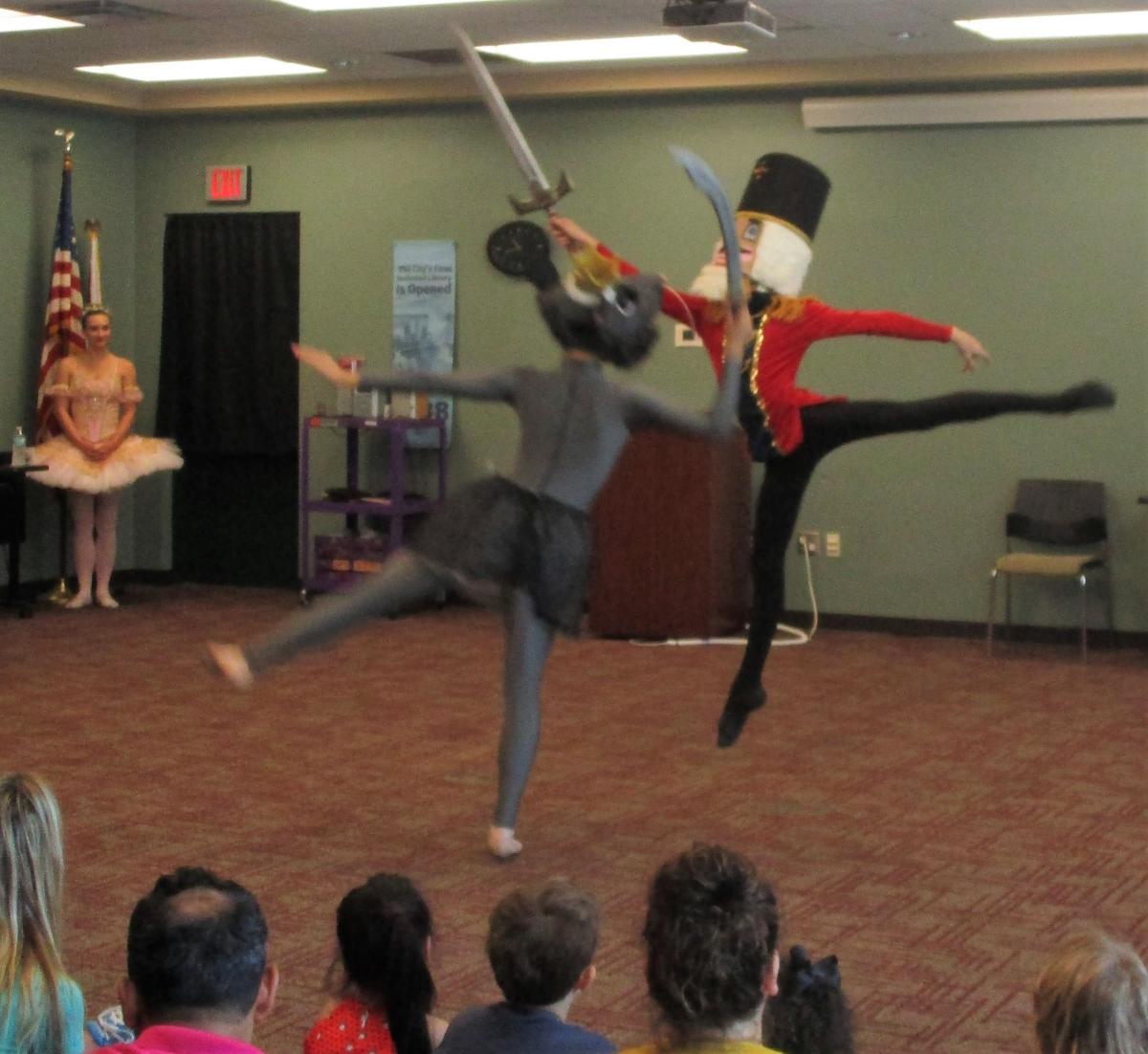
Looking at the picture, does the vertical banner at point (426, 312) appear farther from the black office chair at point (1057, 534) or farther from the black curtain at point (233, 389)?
the black office chair at point (1057, 534)

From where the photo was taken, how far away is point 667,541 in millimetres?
9648

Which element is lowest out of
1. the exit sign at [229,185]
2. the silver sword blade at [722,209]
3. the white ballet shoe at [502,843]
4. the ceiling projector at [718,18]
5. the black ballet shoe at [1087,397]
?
the white ballet shoe at [502,843]

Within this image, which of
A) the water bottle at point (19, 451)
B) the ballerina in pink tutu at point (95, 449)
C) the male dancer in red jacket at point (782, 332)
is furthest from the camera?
the ballerina in pink tutu at point (95, 449)

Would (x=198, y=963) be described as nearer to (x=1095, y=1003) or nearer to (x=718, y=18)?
(x=1095, y=1003)

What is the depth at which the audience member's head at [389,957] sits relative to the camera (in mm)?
2881

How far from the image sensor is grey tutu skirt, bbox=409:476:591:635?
4641 millimetres

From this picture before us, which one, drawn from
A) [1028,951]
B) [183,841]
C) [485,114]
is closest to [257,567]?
[485,114]

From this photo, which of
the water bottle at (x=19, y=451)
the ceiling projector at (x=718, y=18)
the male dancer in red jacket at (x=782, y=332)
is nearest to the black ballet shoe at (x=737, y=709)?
the male dancer in red jacket at (x=782, y=332)

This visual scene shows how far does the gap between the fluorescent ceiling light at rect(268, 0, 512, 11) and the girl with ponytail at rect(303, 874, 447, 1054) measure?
5775 millimetres

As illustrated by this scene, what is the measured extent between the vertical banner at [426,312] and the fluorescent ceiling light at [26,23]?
2.78 m

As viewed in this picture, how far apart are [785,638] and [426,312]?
2.99 meters

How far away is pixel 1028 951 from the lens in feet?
14.9

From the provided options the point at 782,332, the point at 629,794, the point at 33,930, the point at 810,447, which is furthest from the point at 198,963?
the point at 629,794

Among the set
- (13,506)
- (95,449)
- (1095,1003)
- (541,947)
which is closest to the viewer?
(1095,1003)
